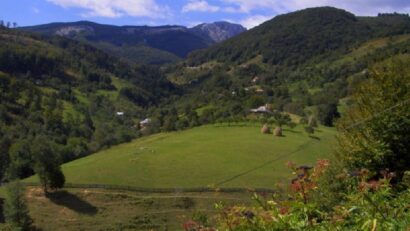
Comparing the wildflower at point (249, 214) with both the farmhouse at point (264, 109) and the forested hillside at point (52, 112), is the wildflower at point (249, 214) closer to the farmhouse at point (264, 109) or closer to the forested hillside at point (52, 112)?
the forested hillside at point (52, 112)

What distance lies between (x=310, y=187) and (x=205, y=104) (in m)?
149

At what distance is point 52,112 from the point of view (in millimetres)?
129375

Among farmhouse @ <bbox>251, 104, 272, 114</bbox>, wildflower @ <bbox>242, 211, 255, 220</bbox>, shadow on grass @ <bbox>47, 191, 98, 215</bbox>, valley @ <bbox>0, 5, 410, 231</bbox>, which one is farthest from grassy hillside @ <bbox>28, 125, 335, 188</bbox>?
wildflower @ <bbox>242, 211, 255, 220</bbox>

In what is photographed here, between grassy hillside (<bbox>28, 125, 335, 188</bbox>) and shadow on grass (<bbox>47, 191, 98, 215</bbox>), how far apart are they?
13.2ft

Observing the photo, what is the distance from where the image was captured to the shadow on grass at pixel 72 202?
5381 centimetres

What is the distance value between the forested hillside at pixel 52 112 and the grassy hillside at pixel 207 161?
7.62m

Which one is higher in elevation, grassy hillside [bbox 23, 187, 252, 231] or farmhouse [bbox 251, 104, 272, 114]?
farmhouse [bbox 251, 104, 272, 114]

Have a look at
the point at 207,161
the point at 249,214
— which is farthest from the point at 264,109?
the point at 249,214

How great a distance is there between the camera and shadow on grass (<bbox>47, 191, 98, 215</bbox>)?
53.8 metres

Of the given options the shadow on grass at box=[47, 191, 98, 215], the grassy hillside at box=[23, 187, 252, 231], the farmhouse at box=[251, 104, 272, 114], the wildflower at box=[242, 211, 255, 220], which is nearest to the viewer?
the wildflower at box=[242, 211, 255, 220]

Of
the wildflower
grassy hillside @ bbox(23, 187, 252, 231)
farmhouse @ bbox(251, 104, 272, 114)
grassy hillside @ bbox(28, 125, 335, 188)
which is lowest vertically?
grassy hillside @ bbox(23, 187, 252, 231)

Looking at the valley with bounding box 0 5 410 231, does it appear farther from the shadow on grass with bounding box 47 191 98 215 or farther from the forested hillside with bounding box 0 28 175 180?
the forested hillside with bounding box 0 28 175 180

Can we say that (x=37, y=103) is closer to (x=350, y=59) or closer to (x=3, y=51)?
(x=3, y=51)

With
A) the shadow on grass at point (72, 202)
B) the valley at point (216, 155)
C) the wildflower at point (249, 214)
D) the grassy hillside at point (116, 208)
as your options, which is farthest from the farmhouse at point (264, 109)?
the wildflower at point (249, 214)
